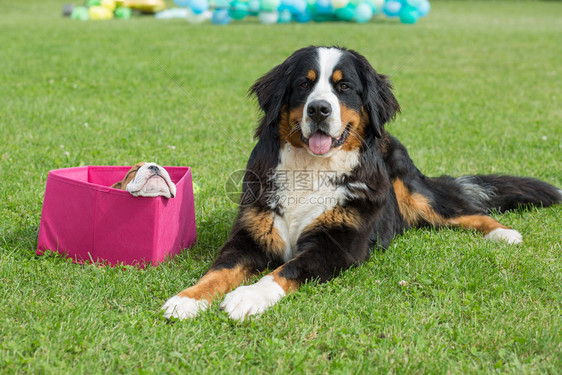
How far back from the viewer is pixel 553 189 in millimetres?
4918

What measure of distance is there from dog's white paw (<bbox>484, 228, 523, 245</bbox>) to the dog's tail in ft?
1.78

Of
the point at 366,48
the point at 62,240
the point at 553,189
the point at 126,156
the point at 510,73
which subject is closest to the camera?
the point at 62,240

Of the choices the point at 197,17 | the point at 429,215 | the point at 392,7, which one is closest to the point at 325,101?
the point at 429,215

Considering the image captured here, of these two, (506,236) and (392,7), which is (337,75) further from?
(392,7)

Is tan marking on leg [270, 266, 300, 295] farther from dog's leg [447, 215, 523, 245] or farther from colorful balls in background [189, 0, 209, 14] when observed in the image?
colorful balls in background [189, 0, 209, 14]

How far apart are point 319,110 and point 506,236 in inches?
70.9

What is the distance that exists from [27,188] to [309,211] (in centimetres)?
269

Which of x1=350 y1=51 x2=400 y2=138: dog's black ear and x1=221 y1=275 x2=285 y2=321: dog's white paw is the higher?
x1=350 y1=51 x2=400 y2=138: dog's black ear

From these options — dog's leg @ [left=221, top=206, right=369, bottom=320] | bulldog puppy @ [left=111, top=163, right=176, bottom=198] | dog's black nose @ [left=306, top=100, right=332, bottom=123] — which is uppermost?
dog's black nose @ [left=306, top=100, right=332, bottom=123]

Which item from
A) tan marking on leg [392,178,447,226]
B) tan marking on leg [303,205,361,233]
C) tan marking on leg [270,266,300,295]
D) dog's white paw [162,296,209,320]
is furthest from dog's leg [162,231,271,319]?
tan marking on leg [392,178,447,226]

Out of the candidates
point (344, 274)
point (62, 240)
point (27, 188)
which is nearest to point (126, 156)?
point (27, 188)

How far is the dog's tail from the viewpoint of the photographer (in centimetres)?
487

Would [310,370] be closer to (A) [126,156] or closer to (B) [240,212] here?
(B) [240,212]

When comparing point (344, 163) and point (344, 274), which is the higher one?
point (344, 163)
